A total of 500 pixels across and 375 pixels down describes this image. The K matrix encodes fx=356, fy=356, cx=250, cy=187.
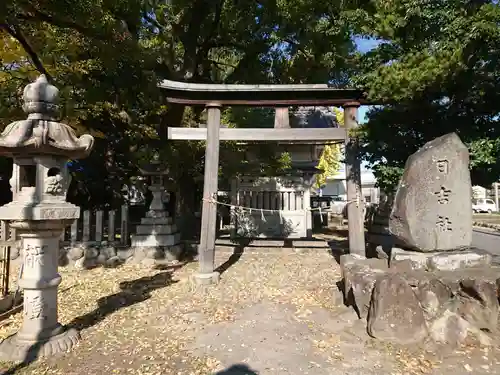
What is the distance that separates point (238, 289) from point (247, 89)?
13.0 feet

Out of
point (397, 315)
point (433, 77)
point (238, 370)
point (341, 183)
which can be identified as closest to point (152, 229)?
point (238, 370)

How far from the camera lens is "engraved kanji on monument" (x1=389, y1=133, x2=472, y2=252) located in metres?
5.11

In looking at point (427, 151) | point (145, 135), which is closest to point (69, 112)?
point (145, 135)

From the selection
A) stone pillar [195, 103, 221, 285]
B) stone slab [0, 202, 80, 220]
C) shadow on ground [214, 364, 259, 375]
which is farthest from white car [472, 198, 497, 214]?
stone slab [0, 202, 80, 220]

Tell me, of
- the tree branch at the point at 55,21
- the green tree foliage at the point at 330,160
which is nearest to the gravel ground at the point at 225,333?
the tree branch at the point at 55,21

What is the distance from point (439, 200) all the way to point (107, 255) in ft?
24.7

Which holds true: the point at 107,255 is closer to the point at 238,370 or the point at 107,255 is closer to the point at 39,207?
the point at 39,207

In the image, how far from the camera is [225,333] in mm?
4699

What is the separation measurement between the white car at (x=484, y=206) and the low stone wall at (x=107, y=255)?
37.3m

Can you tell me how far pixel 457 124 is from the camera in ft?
19.8

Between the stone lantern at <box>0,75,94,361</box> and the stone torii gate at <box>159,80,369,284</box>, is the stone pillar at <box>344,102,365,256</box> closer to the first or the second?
the stone torii gate at <box>159,80,369,284</box>

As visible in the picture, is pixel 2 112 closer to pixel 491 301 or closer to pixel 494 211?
pixel 491 301

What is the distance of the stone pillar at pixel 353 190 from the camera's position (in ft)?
24.0

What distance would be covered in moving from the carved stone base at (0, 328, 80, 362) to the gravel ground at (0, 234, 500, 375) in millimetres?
107
